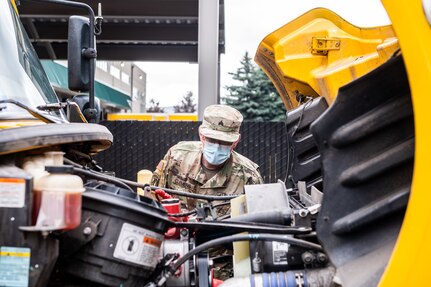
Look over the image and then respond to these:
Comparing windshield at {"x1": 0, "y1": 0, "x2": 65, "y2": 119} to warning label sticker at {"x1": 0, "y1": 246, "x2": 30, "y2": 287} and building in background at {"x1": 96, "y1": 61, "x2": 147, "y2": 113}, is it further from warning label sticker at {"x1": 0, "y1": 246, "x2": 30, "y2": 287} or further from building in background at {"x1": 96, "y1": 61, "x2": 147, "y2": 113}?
building in background at {"x1": 96, "y1": 61, "x2": 147, "y2": 113}

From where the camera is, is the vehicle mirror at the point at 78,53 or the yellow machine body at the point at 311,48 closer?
the vehicle mirror at the point at 78,53

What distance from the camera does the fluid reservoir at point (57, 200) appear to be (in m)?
1.67

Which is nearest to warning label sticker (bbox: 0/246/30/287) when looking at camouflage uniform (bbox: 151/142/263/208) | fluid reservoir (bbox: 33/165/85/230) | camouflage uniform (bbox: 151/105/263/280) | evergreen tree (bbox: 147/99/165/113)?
fluid reservoir (bbox: 33/165/85/230)

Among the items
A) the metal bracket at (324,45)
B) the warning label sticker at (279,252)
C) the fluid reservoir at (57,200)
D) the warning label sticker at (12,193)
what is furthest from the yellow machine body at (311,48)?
the warning label sticker at (12,193)

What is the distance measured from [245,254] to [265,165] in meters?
7.93

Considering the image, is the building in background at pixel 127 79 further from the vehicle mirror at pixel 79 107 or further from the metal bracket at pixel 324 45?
the metal bracket at pixel 324 45

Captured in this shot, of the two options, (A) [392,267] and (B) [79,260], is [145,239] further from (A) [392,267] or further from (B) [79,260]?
(A) [392,267]

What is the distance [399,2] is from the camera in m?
1.60

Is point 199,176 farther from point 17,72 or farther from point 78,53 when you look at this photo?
point 17,72

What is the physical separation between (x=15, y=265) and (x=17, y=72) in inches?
46.8

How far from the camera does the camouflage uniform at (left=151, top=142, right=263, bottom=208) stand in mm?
5113

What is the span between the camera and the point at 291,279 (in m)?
2.03

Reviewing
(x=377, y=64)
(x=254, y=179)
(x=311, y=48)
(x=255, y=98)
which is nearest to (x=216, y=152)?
(x=254, y=179)

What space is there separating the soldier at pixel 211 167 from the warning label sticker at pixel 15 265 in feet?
9.83
